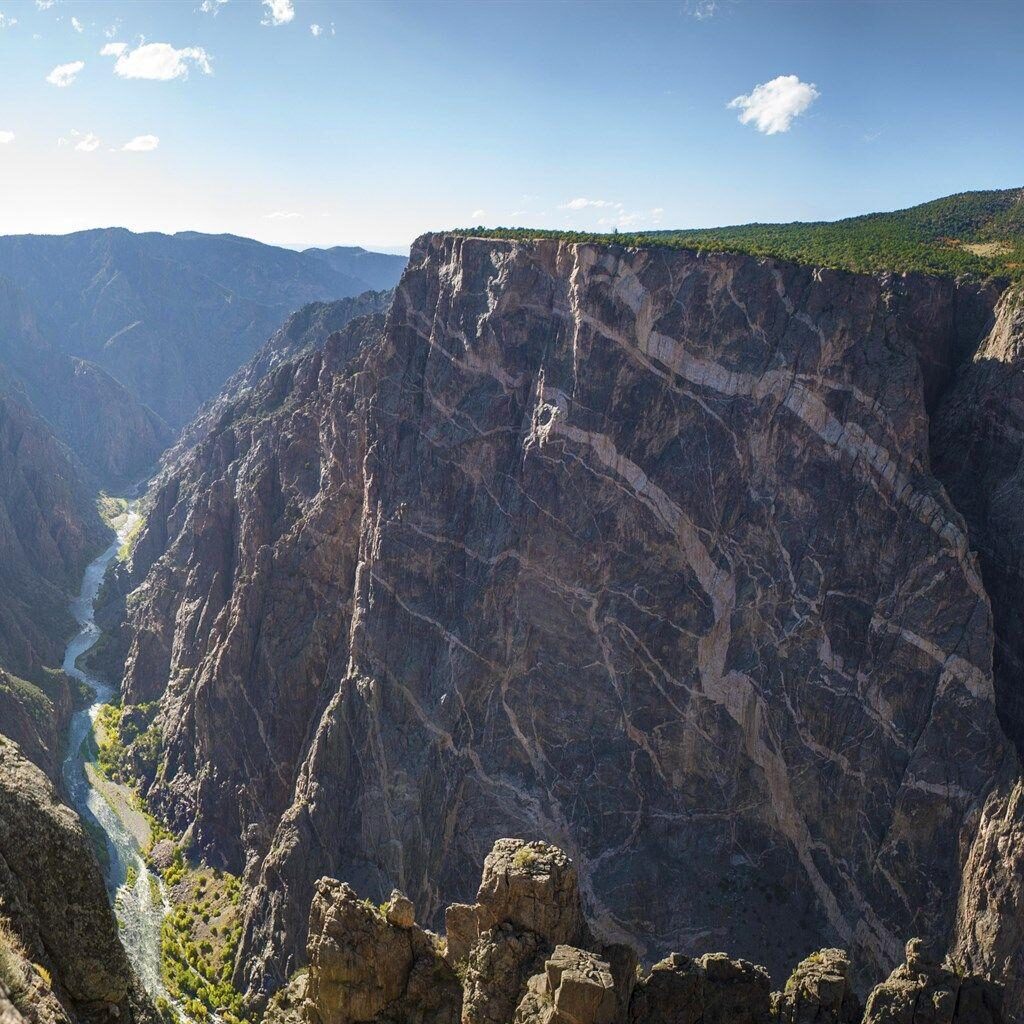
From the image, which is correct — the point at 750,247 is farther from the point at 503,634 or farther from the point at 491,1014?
the point at 491,1014

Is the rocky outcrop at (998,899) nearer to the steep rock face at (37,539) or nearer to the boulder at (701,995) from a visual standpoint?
the boulder at (701,995)

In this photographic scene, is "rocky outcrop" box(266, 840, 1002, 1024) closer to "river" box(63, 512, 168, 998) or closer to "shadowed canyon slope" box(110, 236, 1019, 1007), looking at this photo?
"shadowed canyon slope" box(110, 236, 1019, 1007)

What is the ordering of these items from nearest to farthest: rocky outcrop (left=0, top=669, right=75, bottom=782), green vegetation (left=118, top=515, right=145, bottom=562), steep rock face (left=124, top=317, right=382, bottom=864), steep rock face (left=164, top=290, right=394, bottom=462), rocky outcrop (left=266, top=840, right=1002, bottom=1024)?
1. rocky outcrop (left=266, top=840, right=1002, bottom=1024)
2. steep rock face (left=124, top=317, right=382, bottom=864)
3. rocky outcrop (left=0, top=669, right=75, bottom=782)
4. green vegetation (left=118, top=515, right=145, bottom=562)
5. steep rock face (left=164, top=290, right=394, bottom=462)

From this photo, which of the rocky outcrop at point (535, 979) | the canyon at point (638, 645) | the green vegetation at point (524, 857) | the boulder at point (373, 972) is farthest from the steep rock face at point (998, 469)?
the boulder at point (373, 972)

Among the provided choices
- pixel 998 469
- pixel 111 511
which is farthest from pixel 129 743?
pixel 111 511

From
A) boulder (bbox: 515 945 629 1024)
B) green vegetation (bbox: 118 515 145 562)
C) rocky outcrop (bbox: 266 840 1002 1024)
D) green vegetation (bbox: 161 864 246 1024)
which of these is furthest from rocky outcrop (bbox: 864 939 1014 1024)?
green vegetation (bbox: 118 515 145 562)

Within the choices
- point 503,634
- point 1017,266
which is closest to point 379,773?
point 503,634

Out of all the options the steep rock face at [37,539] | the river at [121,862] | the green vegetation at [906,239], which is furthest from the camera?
the steep rock face at [37,539]
